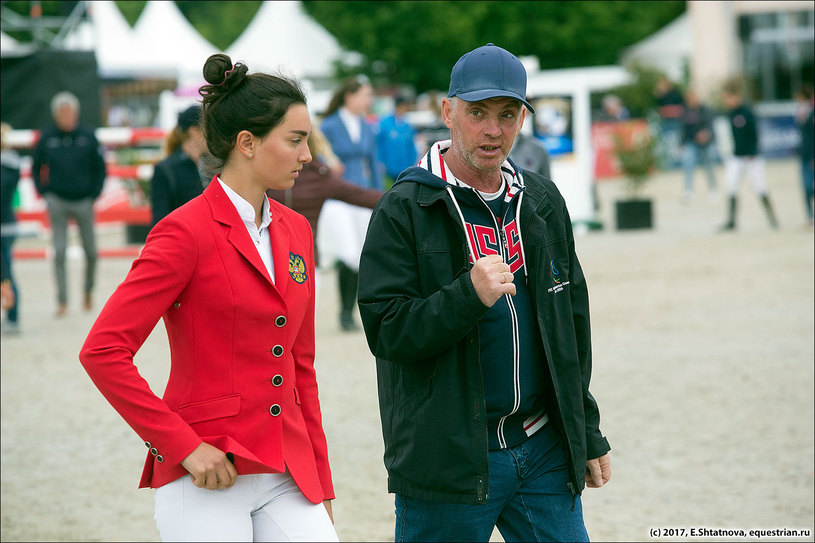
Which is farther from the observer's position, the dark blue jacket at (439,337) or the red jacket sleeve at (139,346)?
the dark blue jacket at (439,337)

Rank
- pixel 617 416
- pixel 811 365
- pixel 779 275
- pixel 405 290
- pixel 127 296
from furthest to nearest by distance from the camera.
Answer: pixel 779 275, pixel 811 365, pixel 617 416, pixel 405 290, pixel 127 296

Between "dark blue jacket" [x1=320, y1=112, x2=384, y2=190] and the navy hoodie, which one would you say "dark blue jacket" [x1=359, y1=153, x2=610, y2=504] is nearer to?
the navy hoodie

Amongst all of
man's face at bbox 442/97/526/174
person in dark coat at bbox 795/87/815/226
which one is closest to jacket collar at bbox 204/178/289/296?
man's face at bbox 442/97/526/174

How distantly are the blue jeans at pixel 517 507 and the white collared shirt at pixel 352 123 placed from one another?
8263 mm

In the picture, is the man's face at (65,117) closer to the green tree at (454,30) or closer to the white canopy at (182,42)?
the white canopy at (182,42)

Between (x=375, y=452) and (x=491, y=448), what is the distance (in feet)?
12.4

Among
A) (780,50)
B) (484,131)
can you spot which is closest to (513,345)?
(484,131)

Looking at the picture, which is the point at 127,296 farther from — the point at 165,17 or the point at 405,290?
the point at 165,17

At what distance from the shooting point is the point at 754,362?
8633 millimetres

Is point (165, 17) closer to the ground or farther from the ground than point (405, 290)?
farther from the ground

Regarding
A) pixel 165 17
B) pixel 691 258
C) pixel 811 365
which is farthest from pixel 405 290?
pixel 165 17

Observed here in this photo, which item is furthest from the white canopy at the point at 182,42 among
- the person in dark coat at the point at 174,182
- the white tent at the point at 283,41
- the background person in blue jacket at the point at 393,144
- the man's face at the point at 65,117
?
the person in dark coat at the point at 174,182

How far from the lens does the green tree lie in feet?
134

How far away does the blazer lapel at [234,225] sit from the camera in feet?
9.21
